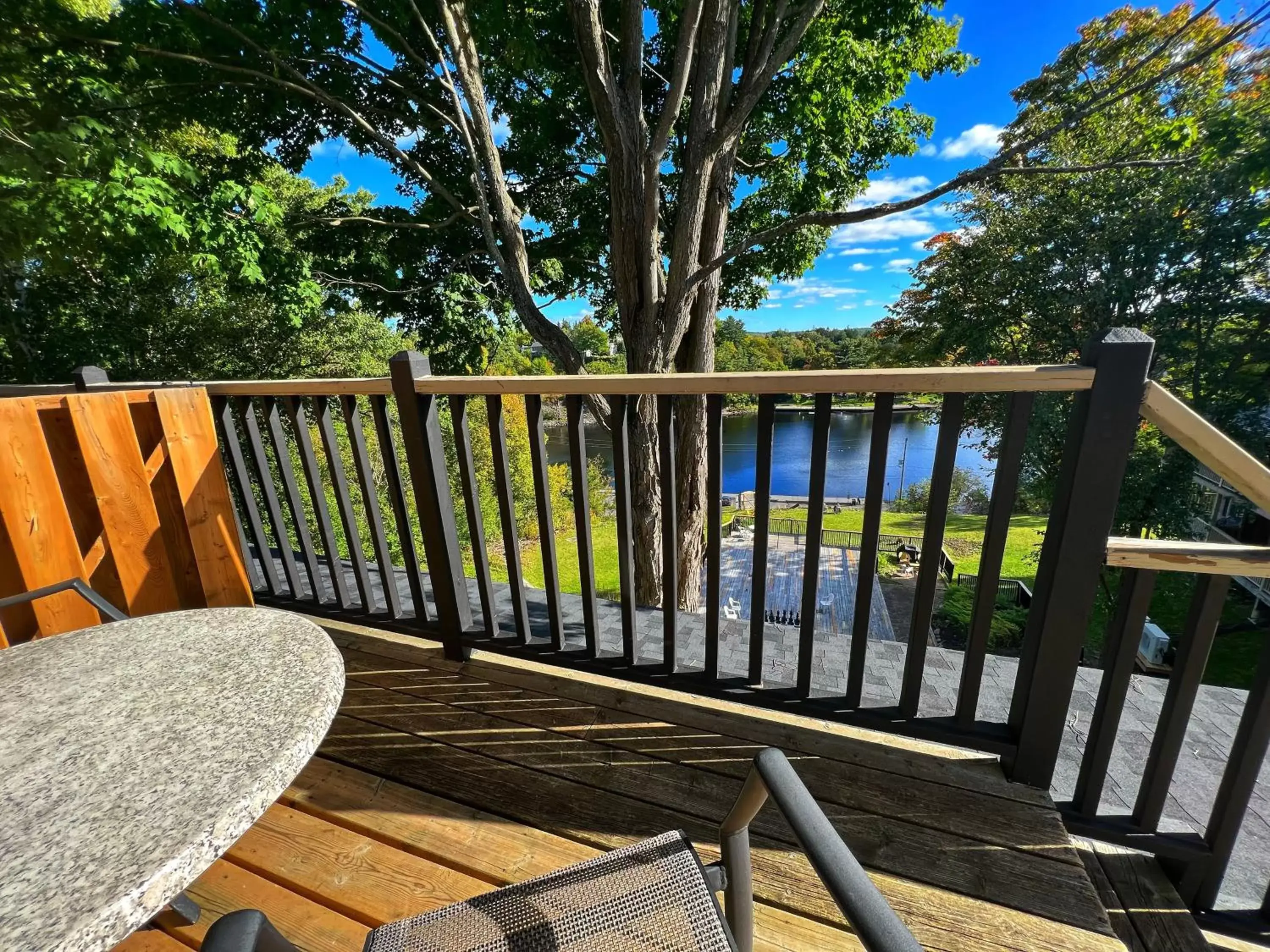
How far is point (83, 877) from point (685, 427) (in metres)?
5.53

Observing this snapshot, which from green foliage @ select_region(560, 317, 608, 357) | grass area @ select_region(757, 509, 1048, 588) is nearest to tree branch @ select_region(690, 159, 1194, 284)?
grass area @ select_region(757, 509, 1048, 588)

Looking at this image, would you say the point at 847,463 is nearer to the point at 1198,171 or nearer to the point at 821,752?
the point at 1198,171

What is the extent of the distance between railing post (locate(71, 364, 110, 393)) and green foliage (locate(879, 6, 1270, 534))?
884cm

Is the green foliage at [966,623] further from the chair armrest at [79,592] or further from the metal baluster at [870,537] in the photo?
the chair armrest at [79,592]

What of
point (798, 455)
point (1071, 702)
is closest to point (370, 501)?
point (1071, 702)

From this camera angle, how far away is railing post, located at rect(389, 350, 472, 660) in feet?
5.86

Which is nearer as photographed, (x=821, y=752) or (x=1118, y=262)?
(x=821, y=752)

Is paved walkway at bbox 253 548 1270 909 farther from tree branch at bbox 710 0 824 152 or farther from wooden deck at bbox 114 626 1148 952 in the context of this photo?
tree branch at bbox 710 0 824 152

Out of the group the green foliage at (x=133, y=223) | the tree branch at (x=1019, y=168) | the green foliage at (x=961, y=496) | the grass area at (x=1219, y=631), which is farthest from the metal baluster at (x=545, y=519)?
the green foliage at (x=961, y=496)

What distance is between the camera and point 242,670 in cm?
81

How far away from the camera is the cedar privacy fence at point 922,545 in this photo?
1.20 m

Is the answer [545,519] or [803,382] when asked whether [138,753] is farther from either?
[803,382]

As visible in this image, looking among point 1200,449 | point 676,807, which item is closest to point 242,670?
point 676,807

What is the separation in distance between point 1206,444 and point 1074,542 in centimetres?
33
